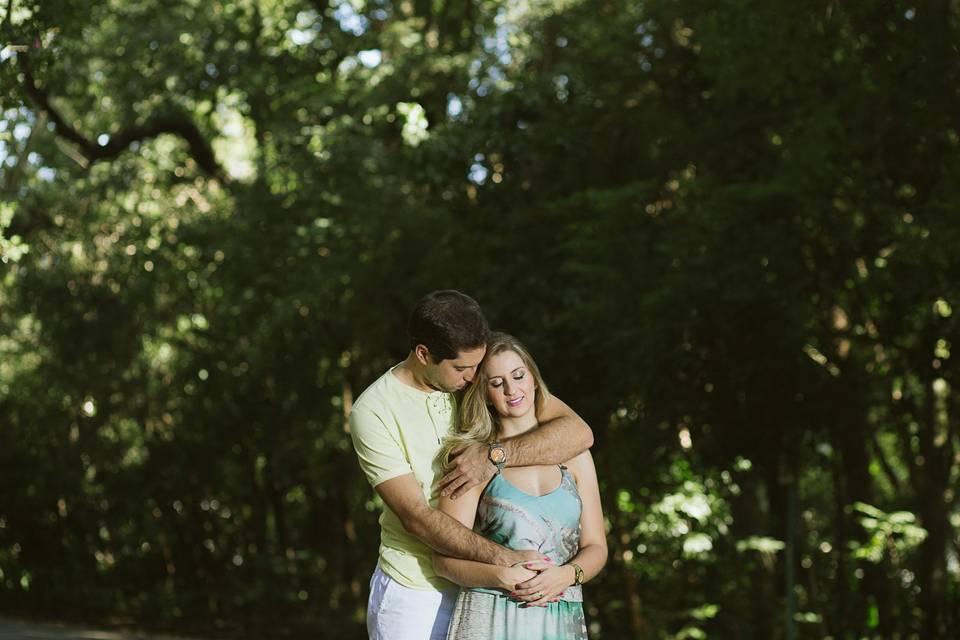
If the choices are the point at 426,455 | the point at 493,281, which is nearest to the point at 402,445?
the point at 426,455

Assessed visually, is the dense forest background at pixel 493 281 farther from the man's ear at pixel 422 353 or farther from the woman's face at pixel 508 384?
the man's ear at pixel 422 353

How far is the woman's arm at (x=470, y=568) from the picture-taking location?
138 inches

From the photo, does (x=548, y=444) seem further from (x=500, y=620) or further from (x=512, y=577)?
(x=500, y=620)

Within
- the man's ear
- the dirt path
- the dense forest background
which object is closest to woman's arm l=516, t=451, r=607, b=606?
the man's ear

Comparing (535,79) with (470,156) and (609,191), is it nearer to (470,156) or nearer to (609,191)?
(470,156)

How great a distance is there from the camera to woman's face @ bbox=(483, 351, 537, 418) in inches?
146

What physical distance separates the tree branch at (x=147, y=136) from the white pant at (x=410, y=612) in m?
9.53

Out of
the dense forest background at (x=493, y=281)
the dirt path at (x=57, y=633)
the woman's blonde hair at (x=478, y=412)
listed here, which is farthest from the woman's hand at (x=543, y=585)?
the dirt path at (x=57, y=633)

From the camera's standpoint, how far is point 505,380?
12.2ft

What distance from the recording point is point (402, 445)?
12.1ft

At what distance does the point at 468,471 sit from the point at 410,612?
457 mm

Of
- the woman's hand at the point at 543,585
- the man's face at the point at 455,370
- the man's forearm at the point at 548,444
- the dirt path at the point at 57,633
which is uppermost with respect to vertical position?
the man's face at the point at 455,370

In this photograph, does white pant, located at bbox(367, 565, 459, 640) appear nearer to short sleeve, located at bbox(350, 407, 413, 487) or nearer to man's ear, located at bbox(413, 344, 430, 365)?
short sleeve, located at bbox(350, 407, 413, 487)

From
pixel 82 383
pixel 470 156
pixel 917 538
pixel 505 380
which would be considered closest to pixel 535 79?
pixel 470 156
